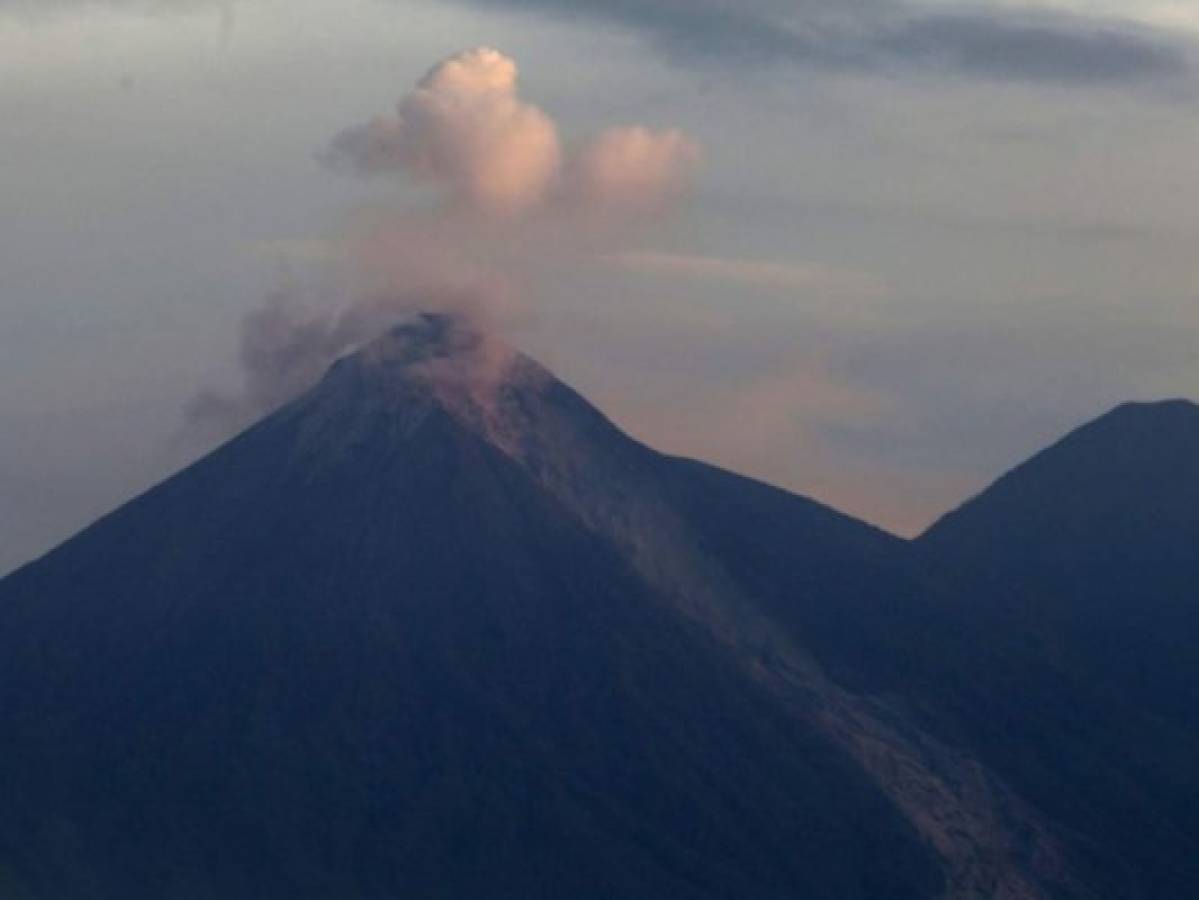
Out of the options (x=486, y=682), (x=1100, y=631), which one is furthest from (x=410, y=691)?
(x=1100, y=631)

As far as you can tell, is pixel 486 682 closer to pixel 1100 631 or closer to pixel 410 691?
pixel 410 691

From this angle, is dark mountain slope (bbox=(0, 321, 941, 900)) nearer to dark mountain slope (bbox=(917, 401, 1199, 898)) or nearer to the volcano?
the volcano

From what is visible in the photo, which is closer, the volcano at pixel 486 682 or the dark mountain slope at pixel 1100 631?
the volcano at pixel 486 682

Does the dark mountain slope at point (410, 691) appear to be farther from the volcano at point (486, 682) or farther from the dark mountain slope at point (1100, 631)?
the dark mountain slope at point (1100, 631)

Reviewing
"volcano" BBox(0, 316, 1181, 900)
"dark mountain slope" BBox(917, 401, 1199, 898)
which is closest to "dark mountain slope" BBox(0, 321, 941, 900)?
"volcano" BBox(0, 316, 1181, 900)

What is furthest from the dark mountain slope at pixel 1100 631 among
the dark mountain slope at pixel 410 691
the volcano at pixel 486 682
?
the dark mountain slope at pixel 410 691

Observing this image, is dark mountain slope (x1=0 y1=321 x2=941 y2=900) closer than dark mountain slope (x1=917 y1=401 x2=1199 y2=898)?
Yes
